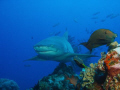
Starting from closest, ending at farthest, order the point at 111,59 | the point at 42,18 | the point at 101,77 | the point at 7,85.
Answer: the point at 111,59, the point at 101,77, the point at 7,85, the point at 42,18

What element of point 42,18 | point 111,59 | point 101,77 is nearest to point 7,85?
point 101,77

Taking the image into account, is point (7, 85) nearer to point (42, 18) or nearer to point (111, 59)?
point (111, 59)

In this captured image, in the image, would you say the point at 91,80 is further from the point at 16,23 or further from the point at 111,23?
the point at 16,23

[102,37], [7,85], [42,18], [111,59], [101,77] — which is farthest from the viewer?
[42,18]

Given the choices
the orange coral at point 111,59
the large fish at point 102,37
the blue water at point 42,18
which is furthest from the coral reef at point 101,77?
the blue water at point 42,18

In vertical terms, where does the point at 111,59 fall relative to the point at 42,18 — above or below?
below

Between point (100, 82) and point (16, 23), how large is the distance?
156493 millimetres

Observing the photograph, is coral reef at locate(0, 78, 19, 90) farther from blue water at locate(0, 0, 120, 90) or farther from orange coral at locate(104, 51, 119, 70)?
blue water at locate(0, 0, 120, 90)

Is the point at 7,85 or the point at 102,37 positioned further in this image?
the point at 7,85

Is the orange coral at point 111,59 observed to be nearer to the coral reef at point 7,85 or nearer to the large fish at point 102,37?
the large fish at point 102,37

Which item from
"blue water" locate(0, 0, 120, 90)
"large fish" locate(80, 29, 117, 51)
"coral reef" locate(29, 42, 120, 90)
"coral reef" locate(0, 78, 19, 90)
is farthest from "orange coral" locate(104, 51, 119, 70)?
"blue water" locate(0, 0, 120, 90)

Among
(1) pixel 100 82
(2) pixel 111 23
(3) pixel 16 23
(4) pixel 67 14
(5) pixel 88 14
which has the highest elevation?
(3) pixel 16 23

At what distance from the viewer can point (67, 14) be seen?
5453 inches

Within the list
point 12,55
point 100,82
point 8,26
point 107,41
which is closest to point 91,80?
point 100,82
